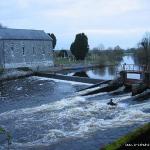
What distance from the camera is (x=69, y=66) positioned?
5041 centimetres

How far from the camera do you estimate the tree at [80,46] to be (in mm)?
61844

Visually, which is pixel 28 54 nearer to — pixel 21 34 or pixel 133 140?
pixel 21 34

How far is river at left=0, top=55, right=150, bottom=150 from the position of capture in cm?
1353

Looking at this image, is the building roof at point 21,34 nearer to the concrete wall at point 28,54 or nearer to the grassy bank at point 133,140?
the concrete wall at point 28,54

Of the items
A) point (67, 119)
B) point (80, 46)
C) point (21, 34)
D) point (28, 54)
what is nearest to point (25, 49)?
point (28, 54)

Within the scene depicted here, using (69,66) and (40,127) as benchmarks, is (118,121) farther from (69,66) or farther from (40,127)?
(69,66)

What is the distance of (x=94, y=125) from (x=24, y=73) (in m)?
25.6

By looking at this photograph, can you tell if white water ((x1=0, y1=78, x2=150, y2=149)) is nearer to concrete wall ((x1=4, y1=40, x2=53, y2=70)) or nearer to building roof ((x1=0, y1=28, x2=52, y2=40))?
concrete wall ((x1=4, y1=40, x2=53, y2=70))

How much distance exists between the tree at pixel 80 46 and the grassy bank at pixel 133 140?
52.1m

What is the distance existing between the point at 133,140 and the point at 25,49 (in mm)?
42010

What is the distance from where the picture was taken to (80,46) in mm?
61781

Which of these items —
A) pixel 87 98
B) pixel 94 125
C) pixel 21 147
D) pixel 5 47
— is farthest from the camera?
pixel 5 47

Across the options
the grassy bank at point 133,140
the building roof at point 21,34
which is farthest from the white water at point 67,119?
the building roof at point 21,34

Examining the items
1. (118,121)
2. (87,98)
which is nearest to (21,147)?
(118,121)
